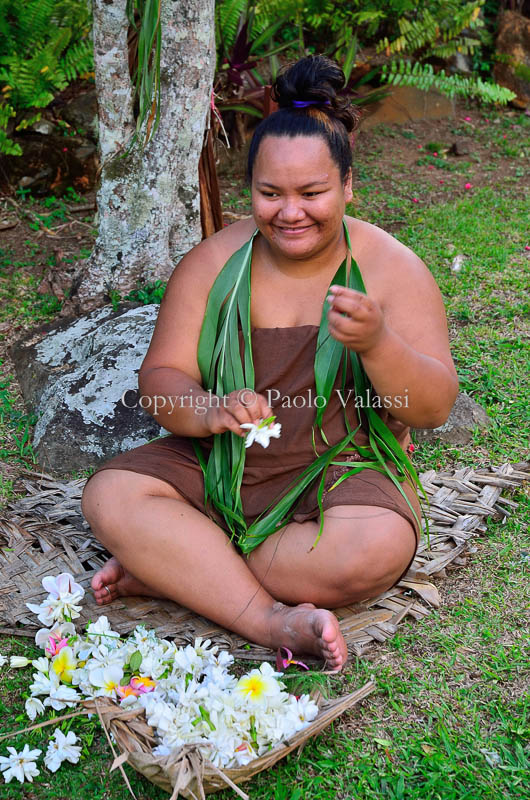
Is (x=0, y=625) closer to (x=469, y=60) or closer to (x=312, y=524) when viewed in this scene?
(x=312, y=524)

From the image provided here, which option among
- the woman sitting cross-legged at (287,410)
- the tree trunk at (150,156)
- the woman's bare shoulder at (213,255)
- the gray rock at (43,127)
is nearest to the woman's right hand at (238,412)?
the woman sitting cross-legged at (287,410)

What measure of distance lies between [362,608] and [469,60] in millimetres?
5872

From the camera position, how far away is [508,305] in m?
4.20

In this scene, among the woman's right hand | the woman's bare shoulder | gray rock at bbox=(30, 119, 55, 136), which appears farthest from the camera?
gray rock at bbox=(30, 119, 55, 136)

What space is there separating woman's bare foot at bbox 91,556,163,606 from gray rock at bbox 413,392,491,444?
53.7 inches

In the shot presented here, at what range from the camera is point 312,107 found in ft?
7.33

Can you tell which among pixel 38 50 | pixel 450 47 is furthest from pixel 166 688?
pixel 450 47

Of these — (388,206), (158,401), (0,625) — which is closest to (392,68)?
(388,206)

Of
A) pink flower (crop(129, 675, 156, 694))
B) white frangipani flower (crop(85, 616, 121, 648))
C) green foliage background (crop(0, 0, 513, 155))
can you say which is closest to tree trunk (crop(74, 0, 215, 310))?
green foliage background (crop(0, 0, 513, 155))

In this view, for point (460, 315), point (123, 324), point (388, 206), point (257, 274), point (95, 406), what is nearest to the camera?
point (257, 274)

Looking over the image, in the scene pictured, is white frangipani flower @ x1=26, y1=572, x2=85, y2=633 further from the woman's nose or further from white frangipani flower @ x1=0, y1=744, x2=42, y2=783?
the woman's nose

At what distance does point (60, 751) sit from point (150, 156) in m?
2.61

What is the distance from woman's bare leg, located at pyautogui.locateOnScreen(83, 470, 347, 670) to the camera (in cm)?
223

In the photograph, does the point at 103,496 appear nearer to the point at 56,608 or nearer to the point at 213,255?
the point at 56,608
